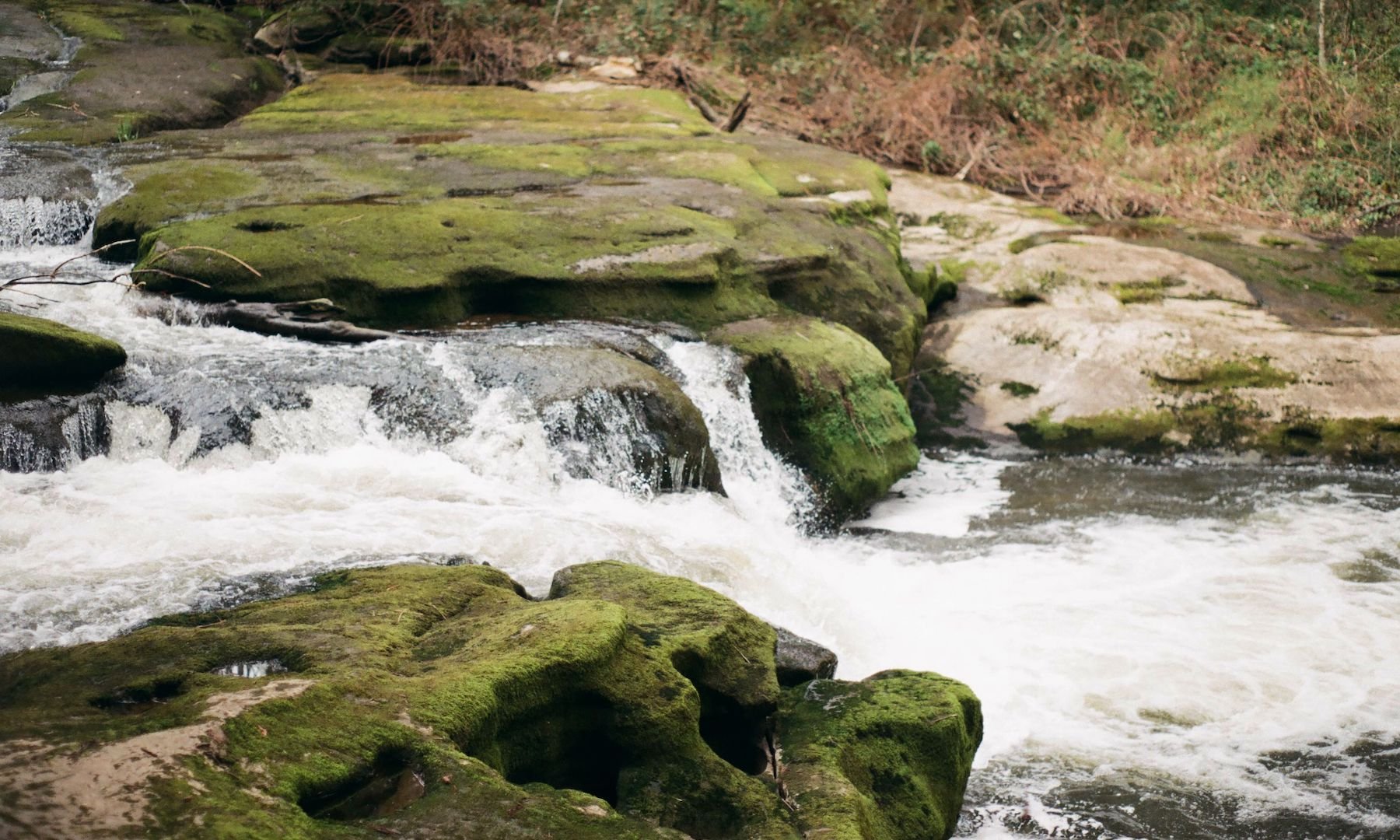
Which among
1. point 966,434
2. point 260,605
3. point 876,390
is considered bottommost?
point 966,434

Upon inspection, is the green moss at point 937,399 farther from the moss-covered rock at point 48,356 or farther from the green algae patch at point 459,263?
the moss-covered rock at point 48,356

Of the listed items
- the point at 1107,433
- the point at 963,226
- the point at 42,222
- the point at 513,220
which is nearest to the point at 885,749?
the point at 513,220

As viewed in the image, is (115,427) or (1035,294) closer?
(115,427)

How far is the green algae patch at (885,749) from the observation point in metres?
3.57

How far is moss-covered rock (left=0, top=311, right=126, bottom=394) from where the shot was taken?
568 centimetres

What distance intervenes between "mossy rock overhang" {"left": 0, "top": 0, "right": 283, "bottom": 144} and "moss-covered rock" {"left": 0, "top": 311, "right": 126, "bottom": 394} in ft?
15.8

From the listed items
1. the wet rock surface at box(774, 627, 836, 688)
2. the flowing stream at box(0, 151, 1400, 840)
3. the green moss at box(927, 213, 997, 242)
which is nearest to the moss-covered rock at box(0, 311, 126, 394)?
the flowing stream at box(0, 151, 1400, 840)

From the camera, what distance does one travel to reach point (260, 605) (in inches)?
150

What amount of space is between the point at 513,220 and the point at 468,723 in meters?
5.80

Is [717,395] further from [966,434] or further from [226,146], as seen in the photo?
[226,146]

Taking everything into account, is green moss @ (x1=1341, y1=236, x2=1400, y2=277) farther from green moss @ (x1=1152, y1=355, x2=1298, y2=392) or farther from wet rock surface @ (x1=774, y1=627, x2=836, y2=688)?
wet rock surface @ (x1=774, y1=627, x2=836, y2=688)

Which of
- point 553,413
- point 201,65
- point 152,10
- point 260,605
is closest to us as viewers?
point 260,605

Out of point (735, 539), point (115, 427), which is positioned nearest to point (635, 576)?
point (735, 539)

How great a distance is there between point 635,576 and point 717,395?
10.9ft
